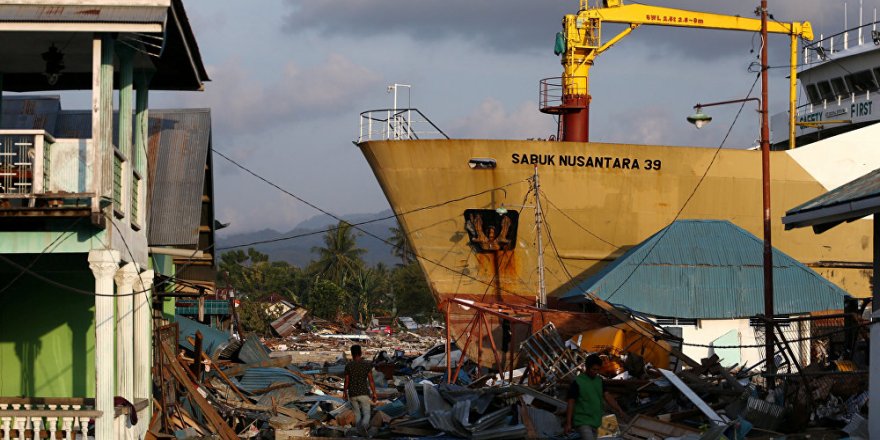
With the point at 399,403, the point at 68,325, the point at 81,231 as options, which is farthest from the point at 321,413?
the point at 81,231

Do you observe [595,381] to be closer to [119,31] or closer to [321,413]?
[119,31]

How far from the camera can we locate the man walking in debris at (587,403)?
11.7 metres

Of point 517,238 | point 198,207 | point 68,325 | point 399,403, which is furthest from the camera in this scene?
point 517,238

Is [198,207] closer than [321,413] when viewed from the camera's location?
Yes

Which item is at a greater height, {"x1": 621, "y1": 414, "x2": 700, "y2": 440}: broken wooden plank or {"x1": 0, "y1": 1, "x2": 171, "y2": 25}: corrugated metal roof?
{"x1": 0, "y1": 1, "x2": 171, "y2": 25}: corrugated metal roof

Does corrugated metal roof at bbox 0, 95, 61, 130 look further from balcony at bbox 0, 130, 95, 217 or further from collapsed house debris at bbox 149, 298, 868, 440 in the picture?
balcony at bbox 0, 130, 95, 217

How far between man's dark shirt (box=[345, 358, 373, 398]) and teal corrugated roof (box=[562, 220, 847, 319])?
38.9ft

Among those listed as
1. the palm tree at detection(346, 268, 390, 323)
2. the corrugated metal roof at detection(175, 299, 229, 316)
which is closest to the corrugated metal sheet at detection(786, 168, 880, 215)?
the corrugated metal roof at detection(175, 299, 229, 316)

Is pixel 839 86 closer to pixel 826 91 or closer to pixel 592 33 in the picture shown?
pixel 826 91

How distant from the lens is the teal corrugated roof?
27469 mm

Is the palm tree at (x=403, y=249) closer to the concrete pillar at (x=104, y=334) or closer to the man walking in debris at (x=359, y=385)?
the man walking in debris at (x=359, y=385)

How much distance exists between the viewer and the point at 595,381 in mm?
11898

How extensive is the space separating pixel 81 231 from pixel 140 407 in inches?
116

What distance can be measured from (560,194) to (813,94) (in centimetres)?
1052
